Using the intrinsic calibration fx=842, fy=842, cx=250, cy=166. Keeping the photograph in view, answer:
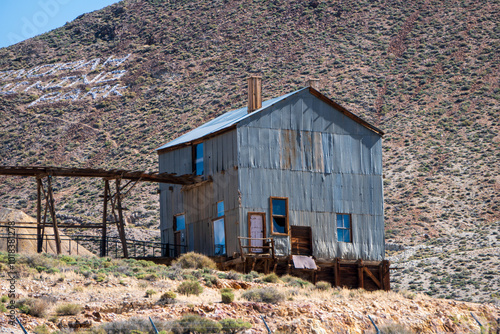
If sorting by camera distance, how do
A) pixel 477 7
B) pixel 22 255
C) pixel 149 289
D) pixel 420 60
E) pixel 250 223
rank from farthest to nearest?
pixel 477 7
pixel 420 60
pixel 250 223
pixel 22 255
pixel 149 289

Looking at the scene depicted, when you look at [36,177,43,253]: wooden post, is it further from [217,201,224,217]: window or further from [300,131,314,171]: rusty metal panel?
[300,131,314,171]: rusty metal panel

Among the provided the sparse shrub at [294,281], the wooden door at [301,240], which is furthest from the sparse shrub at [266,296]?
the wooden door at [301,240]

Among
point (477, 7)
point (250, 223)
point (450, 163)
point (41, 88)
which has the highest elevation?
point (477, 7)

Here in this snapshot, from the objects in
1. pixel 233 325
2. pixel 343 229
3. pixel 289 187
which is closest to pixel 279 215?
pixel 289 187

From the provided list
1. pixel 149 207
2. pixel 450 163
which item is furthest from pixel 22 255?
pixel 450 163

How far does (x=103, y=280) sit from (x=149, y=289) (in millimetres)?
1769

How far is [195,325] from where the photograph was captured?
2211cm

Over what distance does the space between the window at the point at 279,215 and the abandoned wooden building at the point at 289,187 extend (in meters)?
0.04

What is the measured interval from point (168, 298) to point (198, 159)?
14.2m

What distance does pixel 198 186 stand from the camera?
3828 cm

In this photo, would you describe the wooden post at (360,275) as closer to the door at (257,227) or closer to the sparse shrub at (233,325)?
the door at (257,227)

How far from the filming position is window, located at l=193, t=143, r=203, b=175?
Result: 1519 inches

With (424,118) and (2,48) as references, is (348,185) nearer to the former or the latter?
(424,118)

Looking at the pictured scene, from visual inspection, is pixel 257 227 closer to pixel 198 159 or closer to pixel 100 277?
pixel 198 159
